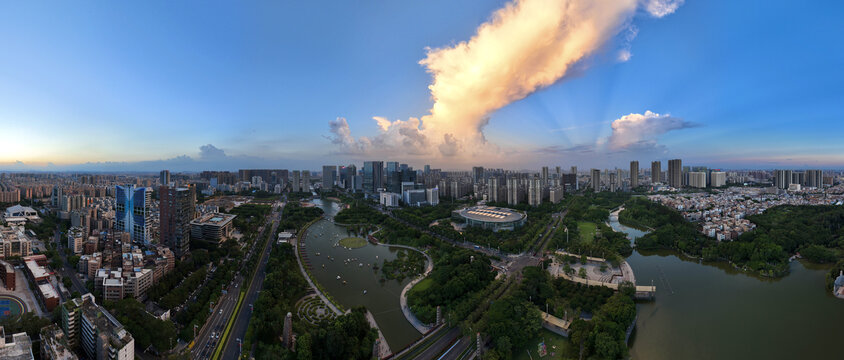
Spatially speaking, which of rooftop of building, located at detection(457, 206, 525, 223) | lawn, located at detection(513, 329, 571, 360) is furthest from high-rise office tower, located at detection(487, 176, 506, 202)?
lawn, located at detection(513, 329, 571, 360)

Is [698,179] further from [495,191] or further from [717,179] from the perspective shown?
[495,191]

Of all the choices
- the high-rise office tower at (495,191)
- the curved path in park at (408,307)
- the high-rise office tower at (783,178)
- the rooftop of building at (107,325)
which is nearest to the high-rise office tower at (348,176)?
the high-rise office tower at (495,191)

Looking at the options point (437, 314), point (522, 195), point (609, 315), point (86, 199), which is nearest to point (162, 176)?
point (86, 199)

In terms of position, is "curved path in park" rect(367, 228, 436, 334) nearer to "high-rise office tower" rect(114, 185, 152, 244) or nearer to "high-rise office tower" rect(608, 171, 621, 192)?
"high-rise office tower" rect(114, 185, 152, 244)

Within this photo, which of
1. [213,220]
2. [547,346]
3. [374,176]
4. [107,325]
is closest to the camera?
[107,325]

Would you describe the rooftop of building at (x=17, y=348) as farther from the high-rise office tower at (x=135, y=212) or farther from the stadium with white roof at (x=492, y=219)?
the stadium with white roof at (x=492, y=219)

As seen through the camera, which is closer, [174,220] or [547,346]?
[547,346]

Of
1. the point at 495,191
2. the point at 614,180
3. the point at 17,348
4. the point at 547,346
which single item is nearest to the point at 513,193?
the point at 495,191
